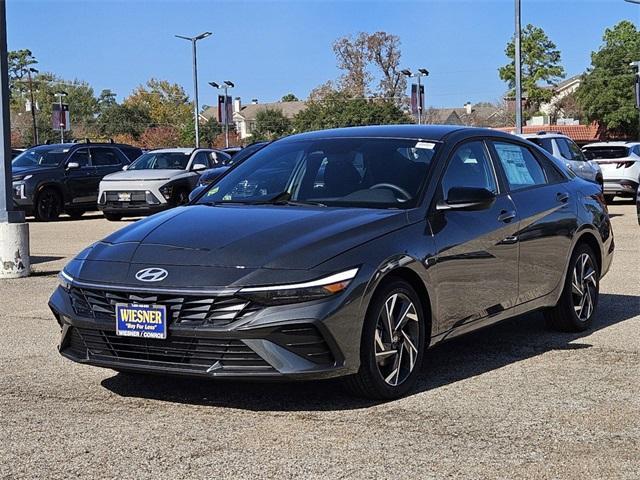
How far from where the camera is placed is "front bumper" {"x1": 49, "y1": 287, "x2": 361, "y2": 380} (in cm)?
511

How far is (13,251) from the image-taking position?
1159 centimetres

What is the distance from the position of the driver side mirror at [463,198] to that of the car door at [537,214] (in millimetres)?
773

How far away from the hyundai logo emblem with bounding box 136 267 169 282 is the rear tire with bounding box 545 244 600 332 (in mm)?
3443

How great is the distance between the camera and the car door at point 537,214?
7.01m

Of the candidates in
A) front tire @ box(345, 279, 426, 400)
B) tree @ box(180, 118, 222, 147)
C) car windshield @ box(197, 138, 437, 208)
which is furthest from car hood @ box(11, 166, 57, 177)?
tree @ box(180, 118, 222, 147)

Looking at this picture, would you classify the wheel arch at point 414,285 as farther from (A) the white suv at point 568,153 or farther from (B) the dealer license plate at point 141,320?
(A) the white suv at point 568,153

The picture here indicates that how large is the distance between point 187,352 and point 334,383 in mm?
1090

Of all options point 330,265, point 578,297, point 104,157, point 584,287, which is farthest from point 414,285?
point 104,157

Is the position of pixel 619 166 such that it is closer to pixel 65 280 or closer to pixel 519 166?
pixel 519 166

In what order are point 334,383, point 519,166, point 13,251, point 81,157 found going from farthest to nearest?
point 81,157 → point 13,251 → point 519,166 → point 334,383

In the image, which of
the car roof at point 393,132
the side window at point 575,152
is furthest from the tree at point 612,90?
the car roof at point 393,132

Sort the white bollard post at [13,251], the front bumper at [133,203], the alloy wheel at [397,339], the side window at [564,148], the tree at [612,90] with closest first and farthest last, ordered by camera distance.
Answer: the alloy wheel at [397,339] < the white bollard post at [13,251] < the front bumper at [133,203] < the side window at [564,148] < the tree at [612,90]

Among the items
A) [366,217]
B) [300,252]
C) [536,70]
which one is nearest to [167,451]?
[300,252]

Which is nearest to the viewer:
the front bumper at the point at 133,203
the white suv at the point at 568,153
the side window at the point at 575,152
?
the white suv at the point at 568,153
